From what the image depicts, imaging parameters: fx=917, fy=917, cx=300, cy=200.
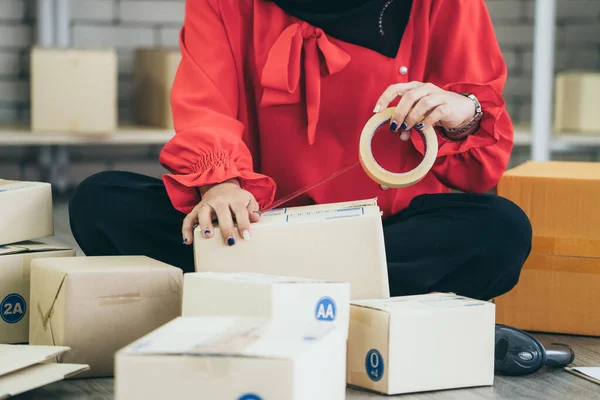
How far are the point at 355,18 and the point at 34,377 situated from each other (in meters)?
0.81

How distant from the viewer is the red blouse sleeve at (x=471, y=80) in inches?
61.2

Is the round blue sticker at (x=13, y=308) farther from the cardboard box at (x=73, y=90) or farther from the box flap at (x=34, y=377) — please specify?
the cardboard box at (x=73, y=90)

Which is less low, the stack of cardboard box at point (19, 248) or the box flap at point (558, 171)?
the box flap at point (558, 171)

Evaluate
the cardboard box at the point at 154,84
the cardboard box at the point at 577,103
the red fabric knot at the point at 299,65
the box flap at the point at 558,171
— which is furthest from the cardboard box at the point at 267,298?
the cardboard box at the point at 577,103

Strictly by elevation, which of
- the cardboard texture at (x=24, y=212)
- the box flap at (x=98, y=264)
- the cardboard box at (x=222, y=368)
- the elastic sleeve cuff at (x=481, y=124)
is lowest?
the cardboard box at (x=222, y=368)

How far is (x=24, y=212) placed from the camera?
1.57 meters

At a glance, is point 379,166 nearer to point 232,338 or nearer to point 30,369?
point 232,338

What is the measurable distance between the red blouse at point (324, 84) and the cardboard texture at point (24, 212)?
28 cm

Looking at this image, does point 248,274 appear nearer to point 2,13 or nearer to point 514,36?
point 2,13

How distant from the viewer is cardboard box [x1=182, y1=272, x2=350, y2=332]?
1186 mm

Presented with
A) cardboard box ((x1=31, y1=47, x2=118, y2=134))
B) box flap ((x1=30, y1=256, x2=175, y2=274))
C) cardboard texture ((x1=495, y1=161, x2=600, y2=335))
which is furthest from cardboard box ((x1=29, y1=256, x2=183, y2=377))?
cardboard box ((x1=31, y1=47, x2=118, y2=134))

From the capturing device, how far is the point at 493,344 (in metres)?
1.34

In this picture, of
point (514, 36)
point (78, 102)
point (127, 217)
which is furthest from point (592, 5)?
point (127, 217)

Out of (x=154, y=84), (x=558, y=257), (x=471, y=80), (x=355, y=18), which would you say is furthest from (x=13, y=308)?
(x=154, y=84)
